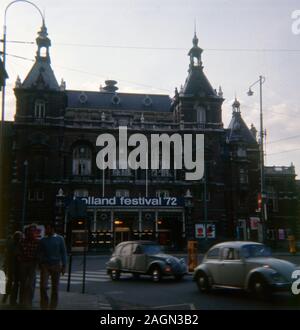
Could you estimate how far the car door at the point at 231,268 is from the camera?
553 inches

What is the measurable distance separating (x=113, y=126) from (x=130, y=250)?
111 ft

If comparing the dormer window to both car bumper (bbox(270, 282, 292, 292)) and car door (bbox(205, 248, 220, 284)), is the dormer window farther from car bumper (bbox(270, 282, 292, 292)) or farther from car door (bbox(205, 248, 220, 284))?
car bumper (bbox(270, 282, 292, 292))

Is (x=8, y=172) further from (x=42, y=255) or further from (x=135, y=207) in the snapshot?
(x=42, y=255)

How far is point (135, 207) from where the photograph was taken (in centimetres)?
5028

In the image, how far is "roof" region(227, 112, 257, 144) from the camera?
58825mm

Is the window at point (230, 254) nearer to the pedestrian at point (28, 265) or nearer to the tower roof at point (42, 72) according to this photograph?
the pedestrian at point (28, 265)

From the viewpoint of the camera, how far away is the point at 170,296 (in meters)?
14.5

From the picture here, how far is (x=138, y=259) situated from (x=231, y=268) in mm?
6155

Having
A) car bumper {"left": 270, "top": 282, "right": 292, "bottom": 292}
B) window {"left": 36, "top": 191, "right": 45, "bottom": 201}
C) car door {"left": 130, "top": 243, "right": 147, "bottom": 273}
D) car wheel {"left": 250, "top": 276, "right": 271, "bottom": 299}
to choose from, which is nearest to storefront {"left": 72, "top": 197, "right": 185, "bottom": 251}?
window {"left": 36, "top": 191, "right": 45, "bottom": 201}

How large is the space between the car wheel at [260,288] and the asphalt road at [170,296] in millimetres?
227

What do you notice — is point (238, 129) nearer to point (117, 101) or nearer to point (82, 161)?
point (117, 101)

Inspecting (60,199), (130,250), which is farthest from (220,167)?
(130,250)

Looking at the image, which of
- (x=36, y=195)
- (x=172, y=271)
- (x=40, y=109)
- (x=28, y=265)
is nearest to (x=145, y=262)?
(x=172, y=271)

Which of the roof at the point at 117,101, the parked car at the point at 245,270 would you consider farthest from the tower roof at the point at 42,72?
the parked car at the point at 245,270
